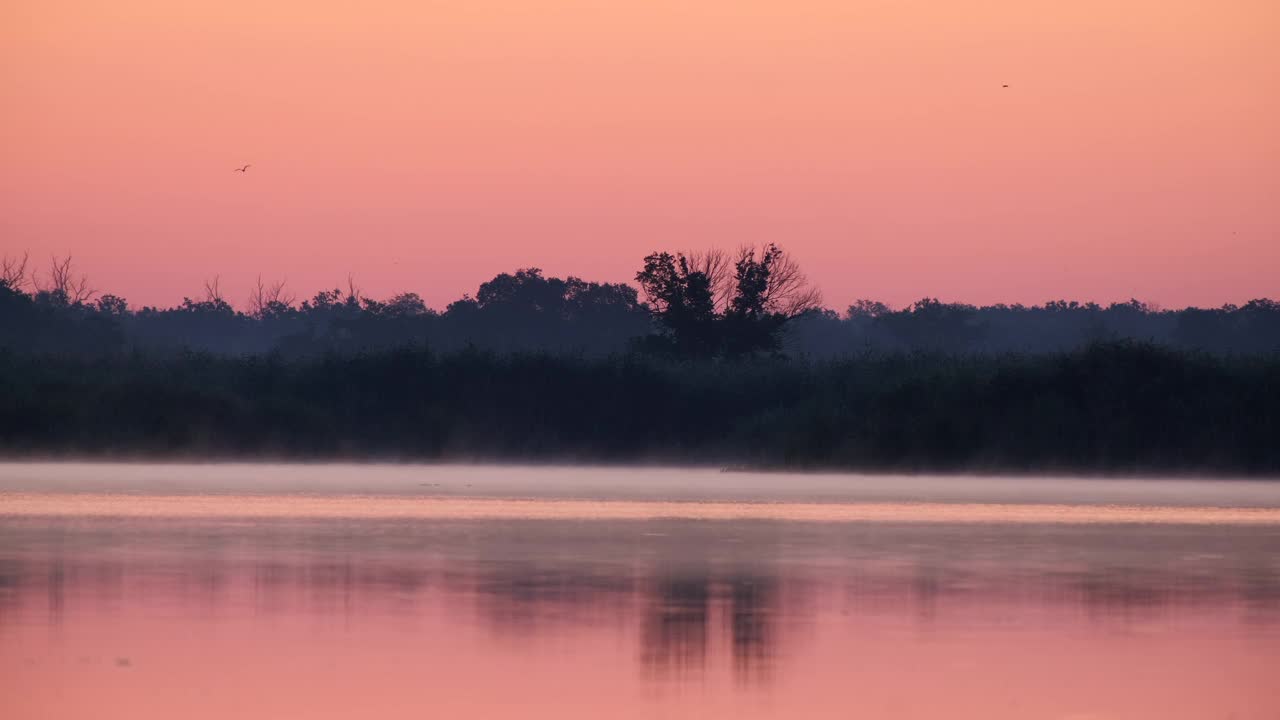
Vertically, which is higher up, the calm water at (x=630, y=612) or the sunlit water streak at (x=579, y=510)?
the sunlit water streak at (x=579, y=510)

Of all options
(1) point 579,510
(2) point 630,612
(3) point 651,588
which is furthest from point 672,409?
(2) point 630,612

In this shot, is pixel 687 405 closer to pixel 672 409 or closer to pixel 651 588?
pixel 672 409

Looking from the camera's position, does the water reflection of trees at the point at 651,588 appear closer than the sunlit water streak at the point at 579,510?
Yes

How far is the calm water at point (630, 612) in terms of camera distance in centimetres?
973

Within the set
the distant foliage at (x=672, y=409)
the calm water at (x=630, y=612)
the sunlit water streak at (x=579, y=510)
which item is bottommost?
the calm water at (x=630, y=612)

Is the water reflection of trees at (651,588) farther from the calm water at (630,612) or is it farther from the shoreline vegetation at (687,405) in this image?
the shoreline vegetation at (687,405)

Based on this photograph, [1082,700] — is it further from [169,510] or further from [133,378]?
[133,378]

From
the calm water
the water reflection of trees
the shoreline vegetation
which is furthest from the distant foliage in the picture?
the water reflection of trees

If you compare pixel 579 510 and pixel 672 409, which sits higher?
pixel 672 409

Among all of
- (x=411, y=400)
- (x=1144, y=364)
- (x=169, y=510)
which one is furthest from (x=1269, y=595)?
(x=411, y=400)

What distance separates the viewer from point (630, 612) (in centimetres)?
1309

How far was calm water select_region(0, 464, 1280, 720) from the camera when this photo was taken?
9727 mm

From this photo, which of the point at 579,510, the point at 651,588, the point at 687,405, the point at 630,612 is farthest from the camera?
the point at 687,405

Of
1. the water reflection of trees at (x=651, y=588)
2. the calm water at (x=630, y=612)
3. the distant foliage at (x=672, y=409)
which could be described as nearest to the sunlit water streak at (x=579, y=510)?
the calm water at (x=630, y=612)
